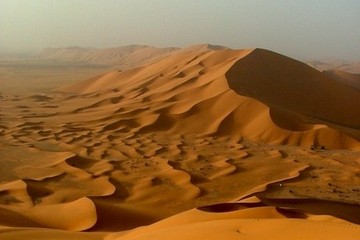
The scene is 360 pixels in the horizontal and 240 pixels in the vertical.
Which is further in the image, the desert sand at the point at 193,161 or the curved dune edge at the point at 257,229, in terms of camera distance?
the desert sand at the point at 193,161

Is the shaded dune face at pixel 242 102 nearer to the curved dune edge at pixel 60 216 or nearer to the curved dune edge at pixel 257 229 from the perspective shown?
the curved dune edge at pixel 60 216

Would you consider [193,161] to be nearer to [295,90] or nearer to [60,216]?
[60,216]

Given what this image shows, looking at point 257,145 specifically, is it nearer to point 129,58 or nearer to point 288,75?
point 288,75

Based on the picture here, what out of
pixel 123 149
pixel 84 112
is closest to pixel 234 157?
pixel 123 149

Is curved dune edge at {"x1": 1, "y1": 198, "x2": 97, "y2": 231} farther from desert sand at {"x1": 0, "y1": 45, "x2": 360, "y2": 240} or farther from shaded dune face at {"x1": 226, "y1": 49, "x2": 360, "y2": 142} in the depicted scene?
shaded dune face at {"x1": 226, "y1": 49, "x2": 360, "y2": 142}

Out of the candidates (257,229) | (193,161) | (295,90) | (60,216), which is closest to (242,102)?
(295,90)

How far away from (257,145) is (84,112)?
23.0ft

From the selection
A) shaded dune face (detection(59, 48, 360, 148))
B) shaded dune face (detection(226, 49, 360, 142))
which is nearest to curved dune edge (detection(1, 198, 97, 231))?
shaded dune face (detection(59, 48, 360, 148))

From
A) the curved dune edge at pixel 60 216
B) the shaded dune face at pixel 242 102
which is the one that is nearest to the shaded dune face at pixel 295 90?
the shaded dune face at pixel 242 102

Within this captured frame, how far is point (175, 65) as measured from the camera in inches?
845

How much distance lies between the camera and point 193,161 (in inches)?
330

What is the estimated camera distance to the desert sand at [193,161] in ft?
14.8

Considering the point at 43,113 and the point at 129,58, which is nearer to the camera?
the point at 43,113

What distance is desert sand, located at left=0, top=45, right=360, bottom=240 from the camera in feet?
14.8
